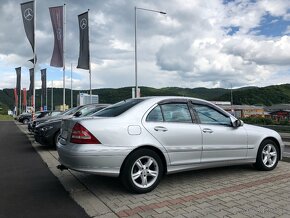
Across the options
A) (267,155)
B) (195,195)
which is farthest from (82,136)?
(267,155)

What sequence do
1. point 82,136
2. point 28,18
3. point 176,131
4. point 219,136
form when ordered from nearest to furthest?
point 82,136
point 176,131
point 219,136
point 28,18

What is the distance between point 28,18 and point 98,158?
1778 centimetres

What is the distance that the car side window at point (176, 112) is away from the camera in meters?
5.68

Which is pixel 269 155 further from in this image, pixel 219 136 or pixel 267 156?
pixel 219 136

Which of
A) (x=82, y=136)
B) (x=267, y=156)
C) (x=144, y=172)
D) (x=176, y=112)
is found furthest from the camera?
(x=267, y=156)

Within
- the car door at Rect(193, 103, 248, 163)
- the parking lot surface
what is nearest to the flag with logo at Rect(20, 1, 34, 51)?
the parking lot surface

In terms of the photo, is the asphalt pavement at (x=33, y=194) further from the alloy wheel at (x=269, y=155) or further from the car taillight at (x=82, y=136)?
Answer: the alloy wheel at (x=269, y=155)

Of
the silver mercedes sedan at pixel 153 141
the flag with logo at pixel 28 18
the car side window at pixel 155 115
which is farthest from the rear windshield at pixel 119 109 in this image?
the flag with logo at pixel 28 18

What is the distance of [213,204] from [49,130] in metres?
7.80

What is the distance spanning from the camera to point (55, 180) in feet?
21.0

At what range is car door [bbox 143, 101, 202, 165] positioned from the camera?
17.8 ft

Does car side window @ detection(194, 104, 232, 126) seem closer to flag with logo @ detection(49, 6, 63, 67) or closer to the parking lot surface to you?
the parking lot surface

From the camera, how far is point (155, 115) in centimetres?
556

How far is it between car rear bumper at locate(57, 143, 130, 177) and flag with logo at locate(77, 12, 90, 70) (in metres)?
19.0
